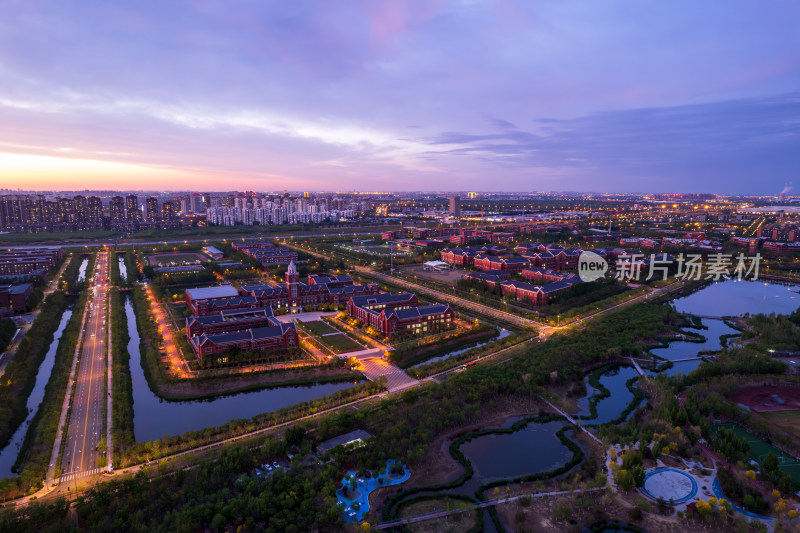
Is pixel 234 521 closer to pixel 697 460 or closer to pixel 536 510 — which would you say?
pixel 536 510

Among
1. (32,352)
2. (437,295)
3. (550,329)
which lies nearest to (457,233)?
(437,295)

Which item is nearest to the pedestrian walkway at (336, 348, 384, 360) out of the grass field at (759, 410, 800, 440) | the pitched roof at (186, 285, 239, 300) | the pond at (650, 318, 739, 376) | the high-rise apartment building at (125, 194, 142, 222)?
the pitched roof at (186, 285, 239, 300)

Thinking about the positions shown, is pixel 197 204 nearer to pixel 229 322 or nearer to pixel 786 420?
pixel 229 322

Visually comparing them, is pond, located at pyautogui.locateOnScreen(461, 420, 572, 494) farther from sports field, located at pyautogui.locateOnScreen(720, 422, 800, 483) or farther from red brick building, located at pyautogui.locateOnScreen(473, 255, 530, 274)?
red brick building, located at pyautogui.locateOnScreen(473, 255, 530, 274)

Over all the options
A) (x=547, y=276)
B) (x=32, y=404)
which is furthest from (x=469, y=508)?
(x=547, y=276)

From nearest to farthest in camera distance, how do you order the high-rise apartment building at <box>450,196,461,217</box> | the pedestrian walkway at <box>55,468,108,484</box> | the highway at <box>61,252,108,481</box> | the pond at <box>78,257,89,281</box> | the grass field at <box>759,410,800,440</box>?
the pedestrian walkway at <box>55,468,108,484</box> → the highway at <box>61,252,108,481</box> → the grass field at <box>759,410,800,440</box> → the pond at <box>78,257,89,281</box> → the high-rise apartment building at <box>450,196,461,217</box>

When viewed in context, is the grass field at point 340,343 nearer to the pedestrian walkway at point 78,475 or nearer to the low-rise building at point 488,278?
the pedestrian walkway at point 78,475

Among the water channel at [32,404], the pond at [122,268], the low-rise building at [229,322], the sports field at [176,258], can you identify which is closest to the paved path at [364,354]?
the low-rise building at [229,322]
